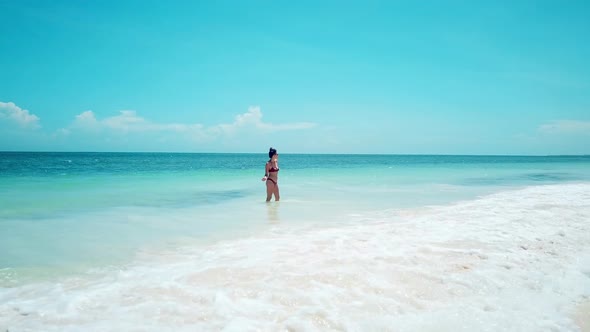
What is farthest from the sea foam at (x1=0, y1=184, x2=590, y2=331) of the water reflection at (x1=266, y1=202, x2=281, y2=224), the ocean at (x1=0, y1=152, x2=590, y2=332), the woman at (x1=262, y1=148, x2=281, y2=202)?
the woman at (x1=262, y1=148, x2=281, y2=202)

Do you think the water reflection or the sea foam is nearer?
the sea foam

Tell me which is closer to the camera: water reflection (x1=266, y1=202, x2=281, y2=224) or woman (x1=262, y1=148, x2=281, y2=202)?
water reflection (x1=266, y1=202, x2=281, y2=224)

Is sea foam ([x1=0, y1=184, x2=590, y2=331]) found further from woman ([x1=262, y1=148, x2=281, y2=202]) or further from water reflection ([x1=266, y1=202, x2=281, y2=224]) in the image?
woman ([x1=262, y1=148, x2=281, y2=202])

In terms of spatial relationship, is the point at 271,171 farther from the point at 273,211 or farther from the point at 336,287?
the point at 336,287

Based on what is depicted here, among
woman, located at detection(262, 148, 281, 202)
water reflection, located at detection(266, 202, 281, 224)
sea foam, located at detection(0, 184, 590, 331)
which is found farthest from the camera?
woman, located at detection(262, 148, 281, 202)

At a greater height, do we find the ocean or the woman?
the woman

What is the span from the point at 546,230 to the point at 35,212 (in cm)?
1278

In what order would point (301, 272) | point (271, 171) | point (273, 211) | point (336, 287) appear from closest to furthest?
point (336, 287), point (301, 272), point (273, 211), point (271, 171)

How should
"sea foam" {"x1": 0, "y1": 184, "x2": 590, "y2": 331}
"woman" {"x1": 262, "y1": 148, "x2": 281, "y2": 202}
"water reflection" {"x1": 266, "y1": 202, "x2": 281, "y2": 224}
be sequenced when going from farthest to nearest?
"woman" {"x1": 262, "y1": 148, "x2": 281, "y2": 202} → "water reflection" {"x1": 266, "y1": 202, "x2": 281, "y2": 224} → "sea foam" {"x1": 0, "y1": 184, "x2": 590, "y2": 331}

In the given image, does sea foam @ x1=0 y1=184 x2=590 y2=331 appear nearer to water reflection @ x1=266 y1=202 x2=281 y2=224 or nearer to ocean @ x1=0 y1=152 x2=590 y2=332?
ocean @ x1=0 y1=152 x2=590 y2=332

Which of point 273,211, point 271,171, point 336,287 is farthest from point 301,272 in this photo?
point 271,171

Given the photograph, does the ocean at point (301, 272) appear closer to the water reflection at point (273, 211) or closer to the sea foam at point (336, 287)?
the sea foam at point (336, 287)

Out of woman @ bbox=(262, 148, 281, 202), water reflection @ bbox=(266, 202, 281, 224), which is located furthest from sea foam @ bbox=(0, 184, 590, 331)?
woman @ bbox=(262, 148, 281, 202)

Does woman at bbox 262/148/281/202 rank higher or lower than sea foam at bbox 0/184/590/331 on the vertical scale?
higher
